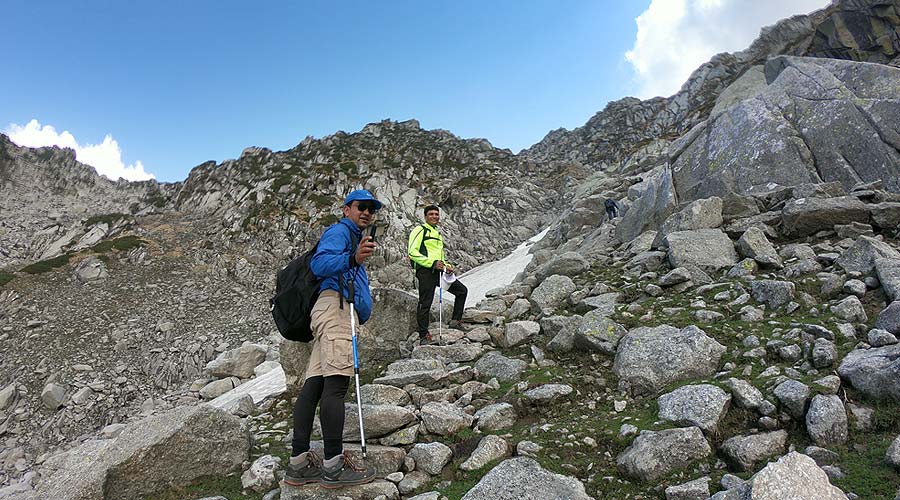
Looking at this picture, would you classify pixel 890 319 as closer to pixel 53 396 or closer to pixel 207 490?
pixel 207 490

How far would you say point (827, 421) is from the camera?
4582mm

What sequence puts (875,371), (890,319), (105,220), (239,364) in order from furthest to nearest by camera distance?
(105,220) < (239,364) < (890,319) < (875,371)

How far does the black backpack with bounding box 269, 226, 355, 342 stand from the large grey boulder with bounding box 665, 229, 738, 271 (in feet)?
28.3

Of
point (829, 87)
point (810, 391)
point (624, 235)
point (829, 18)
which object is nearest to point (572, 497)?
point (810, 391)

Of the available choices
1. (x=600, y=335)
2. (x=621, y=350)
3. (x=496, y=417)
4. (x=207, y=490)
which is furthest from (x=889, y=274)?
(x=207, y=490)

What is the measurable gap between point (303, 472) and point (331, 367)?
128cm

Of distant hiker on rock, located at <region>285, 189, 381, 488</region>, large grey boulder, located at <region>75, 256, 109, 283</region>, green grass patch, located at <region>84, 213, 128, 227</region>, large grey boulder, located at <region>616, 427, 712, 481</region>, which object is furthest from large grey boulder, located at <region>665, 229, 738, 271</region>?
green grass patch, located at <region>84, 213, 128, 227</region>

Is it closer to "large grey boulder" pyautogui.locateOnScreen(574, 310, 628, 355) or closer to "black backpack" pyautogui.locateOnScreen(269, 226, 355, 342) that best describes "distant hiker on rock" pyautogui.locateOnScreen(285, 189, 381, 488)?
"black backpack" pyautogui.locateOnScreen(269, 226, 355, 342)

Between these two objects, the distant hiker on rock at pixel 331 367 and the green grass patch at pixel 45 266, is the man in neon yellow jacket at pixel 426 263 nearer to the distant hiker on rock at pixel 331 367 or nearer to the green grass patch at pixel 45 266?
the distant hiker on rock at pixel 331 367

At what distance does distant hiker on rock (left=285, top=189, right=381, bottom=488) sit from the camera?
512 cm

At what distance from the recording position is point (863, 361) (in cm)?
513

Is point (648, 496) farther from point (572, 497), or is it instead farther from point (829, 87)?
point (829, 87)

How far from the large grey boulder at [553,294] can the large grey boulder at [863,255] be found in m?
5.56

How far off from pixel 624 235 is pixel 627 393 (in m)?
11.5
